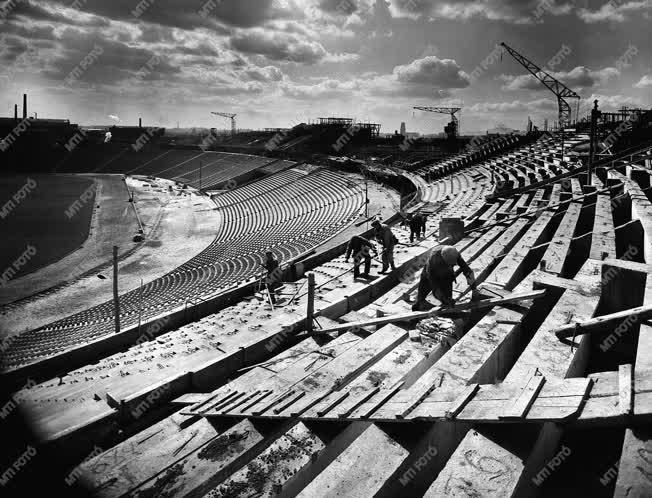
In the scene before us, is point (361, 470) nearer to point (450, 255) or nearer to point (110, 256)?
point (450, 255)

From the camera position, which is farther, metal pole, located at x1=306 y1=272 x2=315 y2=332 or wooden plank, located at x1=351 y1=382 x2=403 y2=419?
metal pole, located at x1=306 y1=272 x2=315 y2=332

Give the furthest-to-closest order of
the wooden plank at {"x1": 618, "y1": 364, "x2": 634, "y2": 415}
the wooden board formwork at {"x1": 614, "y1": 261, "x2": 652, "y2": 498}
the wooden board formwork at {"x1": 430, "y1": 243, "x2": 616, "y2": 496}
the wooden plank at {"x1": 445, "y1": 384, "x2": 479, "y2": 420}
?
the wooden plank at {"x1": 445, "y1": 384, "x2": 479, "y2": 420}
the wooden board formwork at {"x1": 430, "y1": 243, "x2": 616, "y2": 496}
the wooden plank at {"x1": 618, "y1": 364, "x2": 634, "y2": 415}
the wooden board formwork at {"x1": 614, "y1": 261, "x2": 652, "y2": 498}

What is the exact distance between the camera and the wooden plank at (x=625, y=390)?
3.15 meters

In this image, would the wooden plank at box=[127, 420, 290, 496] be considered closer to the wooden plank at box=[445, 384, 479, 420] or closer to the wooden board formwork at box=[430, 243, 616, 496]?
the wooden plank at box=[445, 384, 479, 420]

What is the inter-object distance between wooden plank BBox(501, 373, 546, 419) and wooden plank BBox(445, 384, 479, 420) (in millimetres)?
399

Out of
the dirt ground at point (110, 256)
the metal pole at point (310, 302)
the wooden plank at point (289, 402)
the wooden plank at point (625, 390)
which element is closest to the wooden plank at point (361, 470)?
the wooden plank at point (289, 402)

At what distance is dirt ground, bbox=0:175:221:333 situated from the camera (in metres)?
18.4

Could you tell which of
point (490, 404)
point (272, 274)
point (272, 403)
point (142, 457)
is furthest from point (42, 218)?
point (490, 404)

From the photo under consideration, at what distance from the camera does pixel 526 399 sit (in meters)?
3.56

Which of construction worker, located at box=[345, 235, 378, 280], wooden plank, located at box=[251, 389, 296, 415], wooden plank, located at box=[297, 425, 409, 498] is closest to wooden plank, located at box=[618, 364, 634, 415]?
wooden plank, located at box=[297, 425, 409, 498]

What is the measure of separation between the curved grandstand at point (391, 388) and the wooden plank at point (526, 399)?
0.9 inches

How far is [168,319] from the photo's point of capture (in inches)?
414

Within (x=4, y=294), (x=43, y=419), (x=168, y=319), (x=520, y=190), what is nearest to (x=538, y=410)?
(x=43, y=419)

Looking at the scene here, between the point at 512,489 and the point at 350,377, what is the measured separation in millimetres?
2701
